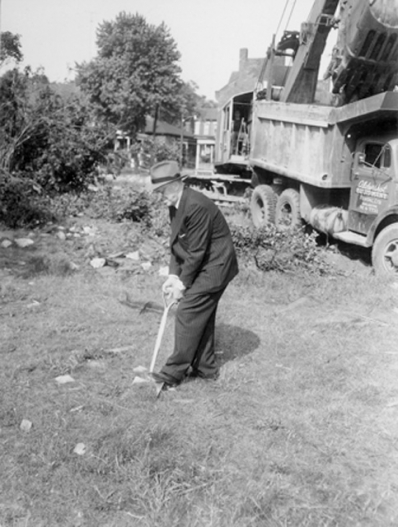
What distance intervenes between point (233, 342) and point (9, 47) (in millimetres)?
8978

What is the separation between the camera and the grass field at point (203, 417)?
298 centimetres

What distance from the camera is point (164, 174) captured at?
13.8 feet

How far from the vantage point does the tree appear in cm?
3825

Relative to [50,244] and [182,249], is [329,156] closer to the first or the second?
[50,244]

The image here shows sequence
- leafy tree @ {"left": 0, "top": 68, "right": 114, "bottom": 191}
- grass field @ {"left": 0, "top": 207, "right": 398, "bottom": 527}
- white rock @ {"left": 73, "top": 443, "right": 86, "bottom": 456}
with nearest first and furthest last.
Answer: grass field @ {"left": 0, "top": 207, "right": 398, "bottom": 527} → white rock @ {"left": 73, "top": 443, "right": 86, "bottom": 456} → leafy tree @ {"left": 0, "top": 68, "right": 114, "bottom": 191}

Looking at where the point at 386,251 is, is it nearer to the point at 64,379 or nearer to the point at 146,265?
the point at 146,265

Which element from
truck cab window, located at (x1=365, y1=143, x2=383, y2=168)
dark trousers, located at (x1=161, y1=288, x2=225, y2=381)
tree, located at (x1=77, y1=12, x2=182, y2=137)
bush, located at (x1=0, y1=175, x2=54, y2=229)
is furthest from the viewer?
tree, located at (x1=77, y1=12, x2=182, y2=137)

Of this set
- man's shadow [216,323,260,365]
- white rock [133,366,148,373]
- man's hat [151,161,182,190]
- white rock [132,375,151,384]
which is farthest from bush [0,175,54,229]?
man's hat [151,161,182,190]

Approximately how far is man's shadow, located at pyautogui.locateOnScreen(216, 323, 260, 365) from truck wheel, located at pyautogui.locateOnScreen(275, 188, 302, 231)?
4814 mm

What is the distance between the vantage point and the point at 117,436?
11.8 feet

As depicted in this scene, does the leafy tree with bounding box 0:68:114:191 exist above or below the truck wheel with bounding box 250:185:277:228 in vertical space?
above

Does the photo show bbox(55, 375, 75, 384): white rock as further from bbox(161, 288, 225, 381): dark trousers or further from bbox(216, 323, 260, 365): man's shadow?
bbox(216, 323, 260, 365): man's shadow

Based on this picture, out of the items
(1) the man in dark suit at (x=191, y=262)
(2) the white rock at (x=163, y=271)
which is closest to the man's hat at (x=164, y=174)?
(1) the man in dark suit at (x=191, y=262)

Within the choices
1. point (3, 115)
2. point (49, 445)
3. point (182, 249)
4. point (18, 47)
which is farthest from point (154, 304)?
point (18, 47)
